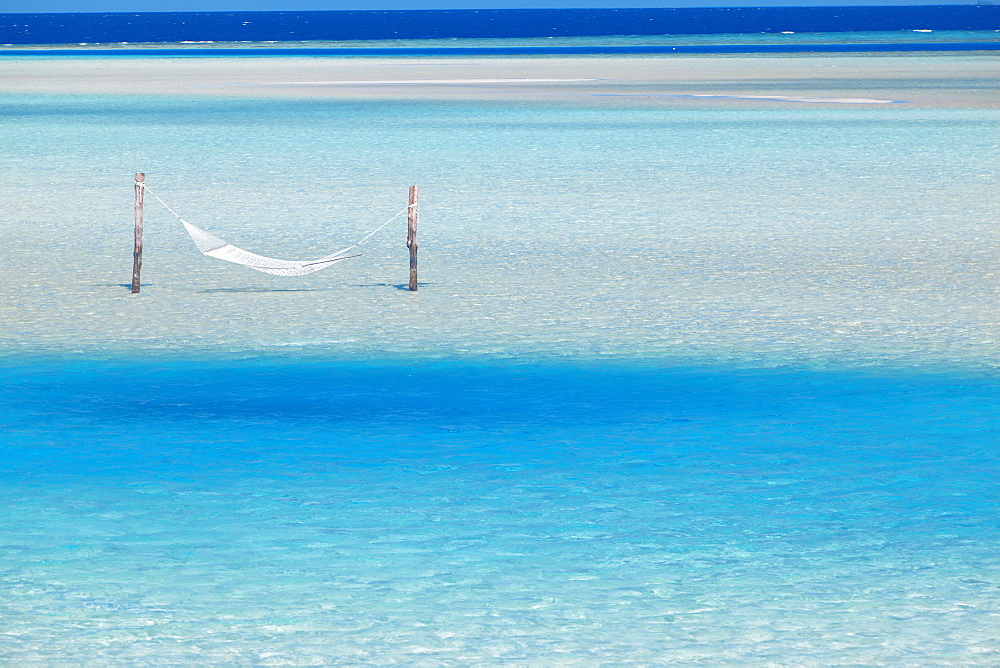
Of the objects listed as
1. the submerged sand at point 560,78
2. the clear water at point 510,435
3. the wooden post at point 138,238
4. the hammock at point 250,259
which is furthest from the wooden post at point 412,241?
the submerged sand at point 560,78

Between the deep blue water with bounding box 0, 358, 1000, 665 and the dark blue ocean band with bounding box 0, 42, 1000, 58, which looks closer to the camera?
the deep blue water with bounding box 0, 358, 1000, 665

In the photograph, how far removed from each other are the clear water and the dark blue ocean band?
59.3 meters

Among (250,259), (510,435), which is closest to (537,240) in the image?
(250,259)

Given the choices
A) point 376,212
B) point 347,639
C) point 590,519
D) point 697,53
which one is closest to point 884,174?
point 376,212

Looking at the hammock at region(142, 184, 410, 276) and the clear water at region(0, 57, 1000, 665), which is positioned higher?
the hammock at region(142, 184, 410, 276)

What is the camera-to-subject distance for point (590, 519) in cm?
684

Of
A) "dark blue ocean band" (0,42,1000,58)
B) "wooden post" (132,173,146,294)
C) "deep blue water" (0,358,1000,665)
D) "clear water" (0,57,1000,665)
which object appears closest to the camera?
"deep blue water" (0,358,1000,665)

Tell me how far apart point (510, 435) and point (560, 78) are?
41.9 meters

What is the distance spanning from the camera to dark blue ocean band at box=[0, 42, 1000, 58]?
75.3 m

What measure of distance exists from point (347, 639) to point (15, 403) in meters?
4.16

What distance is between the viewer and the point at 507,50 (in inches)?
3211

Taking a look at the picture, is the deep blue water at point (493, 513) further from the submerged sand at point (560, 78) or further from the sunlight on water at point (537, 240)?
the submerged sand at point (560, 78)

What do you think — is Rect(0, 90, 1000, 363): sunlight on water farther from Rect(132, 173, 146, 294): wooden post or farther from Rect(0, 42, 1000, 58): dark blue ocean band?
Rect(0, 42, 1000, 58): dark blue ocean band

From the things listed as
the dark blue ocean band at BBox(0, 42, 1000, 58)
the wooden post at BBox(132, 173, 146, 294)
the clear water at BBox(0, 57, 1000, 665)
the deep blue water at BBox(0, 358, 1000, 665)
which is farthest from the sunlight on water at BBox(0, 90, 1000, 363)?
the dark blue ocean band at BBox(0, 42, 1000, 58)
